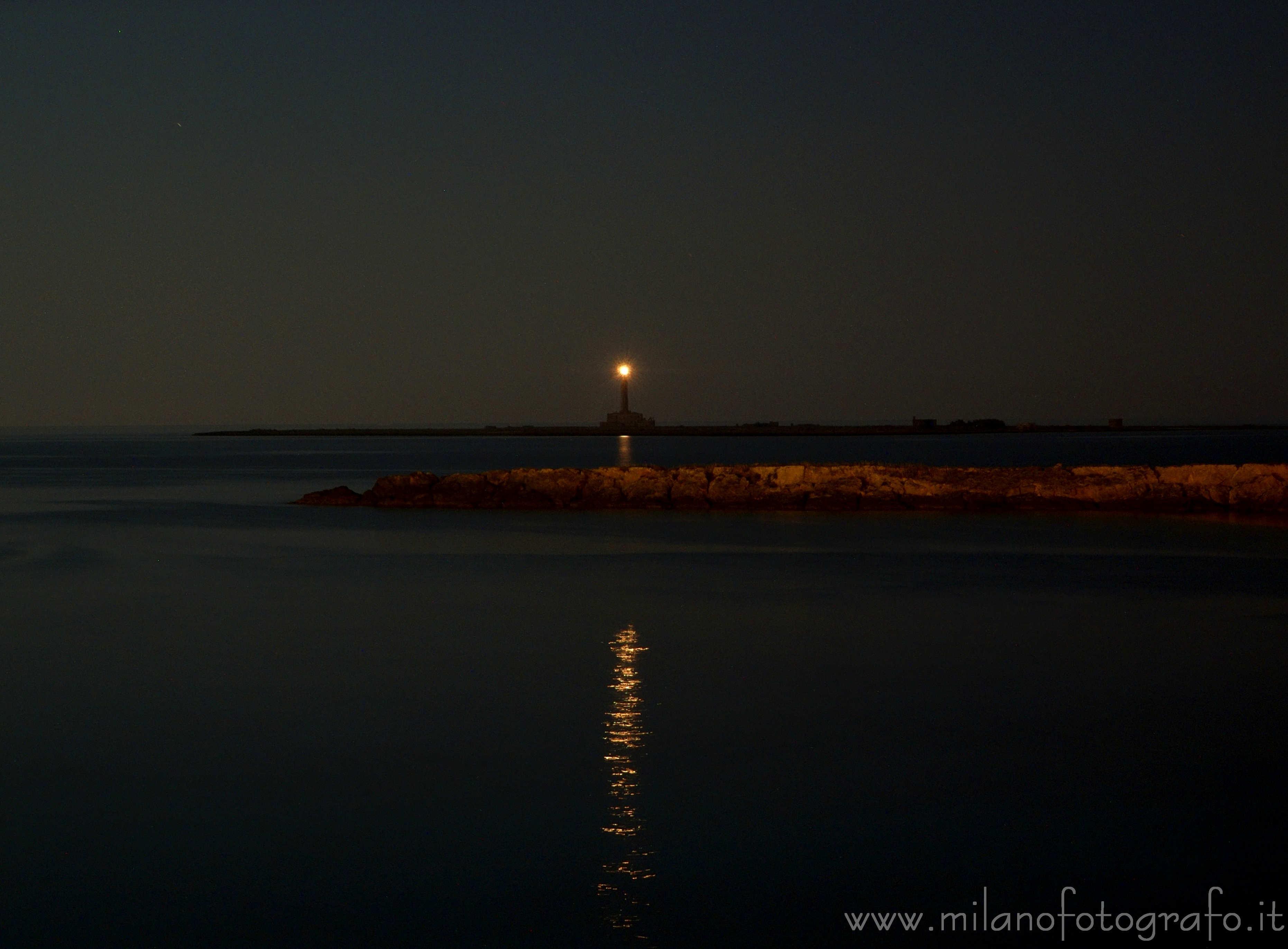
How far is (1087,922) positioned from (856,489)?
23057 mm

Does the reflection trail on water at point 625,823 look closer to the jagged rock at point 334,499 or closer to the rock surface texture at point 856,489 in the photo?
the rock surface texture at point 856,489

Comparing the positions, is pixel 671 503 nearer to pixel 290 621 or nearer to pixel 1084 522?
pixel 1084 522

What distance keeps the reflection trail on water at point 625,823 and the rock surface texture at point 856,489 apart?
1833 centimetres

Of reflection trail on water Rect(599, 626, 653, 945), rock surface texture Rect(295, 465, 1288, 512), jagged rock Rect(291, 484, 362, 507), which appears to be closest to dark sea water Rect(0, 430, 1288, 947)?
reflection trail on water Rect(599, 626, 653, 945)

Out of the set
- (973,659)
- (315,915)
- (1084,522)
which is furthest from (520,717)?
(1084,522)

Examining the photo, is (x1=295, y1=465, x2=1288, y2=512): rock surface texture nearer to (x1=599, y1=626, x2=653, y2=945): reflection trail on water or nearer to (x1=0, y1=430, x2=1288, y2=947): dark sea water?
(x1=0, y1=430, x2=1288, y2=947): dark sea water

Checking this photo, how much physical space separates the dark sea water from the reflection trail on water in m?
0.03

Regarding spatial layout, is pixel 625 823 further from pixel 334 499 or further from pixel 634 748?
pixel 334 499

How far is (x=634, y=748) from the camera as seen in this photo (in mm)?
8078

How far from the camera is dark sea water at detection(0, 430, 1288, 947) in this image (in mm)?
5590

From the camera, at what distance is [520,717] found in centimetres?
900

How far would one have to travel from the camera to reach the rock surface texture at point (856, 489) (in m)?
27.5

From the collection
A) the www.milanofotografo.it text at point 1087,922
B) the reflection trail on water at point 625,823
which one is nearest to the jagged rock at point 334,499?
the reflection trail on water at point 625,823

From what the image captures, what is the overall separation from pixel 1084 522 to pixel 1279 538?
422 centimetres
